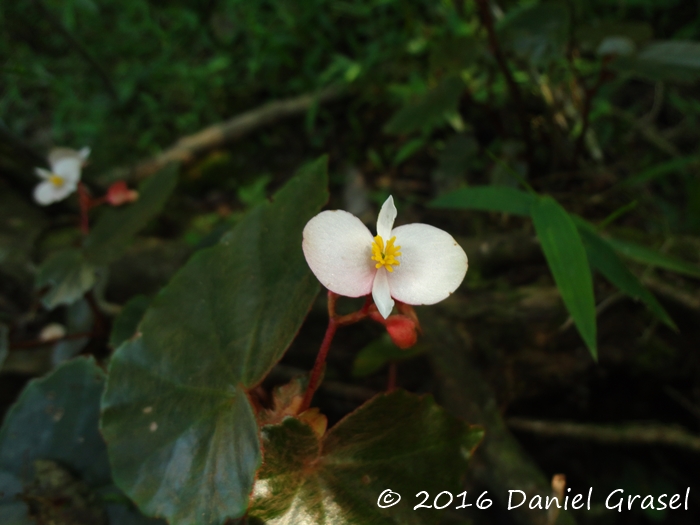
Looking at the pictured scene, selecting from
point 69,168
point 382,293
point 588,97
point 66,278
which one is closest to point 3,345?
point 66,278

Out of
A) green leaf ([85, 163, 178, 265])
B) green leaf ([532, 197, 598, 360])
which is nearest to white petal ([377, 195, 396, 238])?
green leaf ([532, 197, 598, 360])

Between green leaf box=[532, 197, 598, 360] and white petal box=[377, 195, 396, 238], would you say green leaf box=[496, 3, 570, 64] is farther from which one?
white petal box=[377, 195, 396, 238]

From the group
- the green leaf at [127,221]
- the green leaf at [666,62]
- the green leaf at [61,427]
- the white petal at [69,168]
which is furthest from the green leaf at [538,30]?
the green leaf at [61,427]

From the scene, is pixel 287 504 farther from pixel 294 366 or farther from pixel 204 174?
pixel 204 174

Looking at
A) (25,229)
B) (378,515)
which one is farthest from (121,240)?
(378,515)

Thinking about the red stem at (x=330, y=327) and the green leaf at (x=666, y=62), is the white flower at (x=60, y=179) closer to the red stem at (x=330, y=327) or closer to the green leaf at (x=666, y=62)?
the red stem at (x=330, y=327)

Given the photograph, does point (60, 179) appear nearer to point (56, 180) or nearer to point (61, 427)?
point (56, 180)
